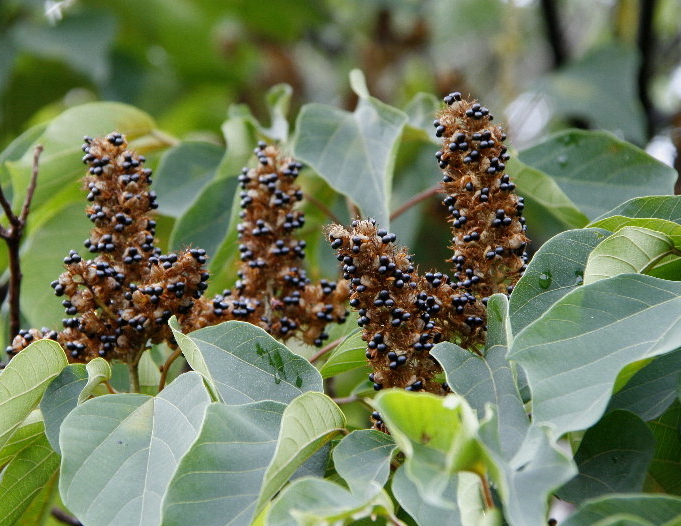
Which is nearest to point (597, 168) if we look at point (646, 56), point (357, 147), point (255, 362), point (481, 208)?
point (357, 147)

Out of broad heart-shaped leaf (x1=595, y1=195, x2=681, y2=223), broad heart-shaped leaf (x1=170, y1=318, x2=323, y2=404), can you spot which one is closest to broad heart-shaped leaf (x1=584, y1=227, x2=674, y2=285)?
broad heart-shaped leaf (x1=595, y1=195, x2=681, y2=223)

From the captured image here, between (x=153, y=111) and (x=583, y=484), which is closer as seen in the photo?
(x=583, y=484)

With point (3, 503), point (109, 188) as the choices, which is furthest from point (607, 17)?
point (3, 503)

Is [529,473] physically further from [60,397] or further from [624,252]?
[60,397]

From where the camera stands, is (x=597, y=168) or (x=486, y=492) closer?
(x=486, y=492)

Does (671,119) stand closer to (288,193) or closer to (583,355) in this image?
(288,193)
